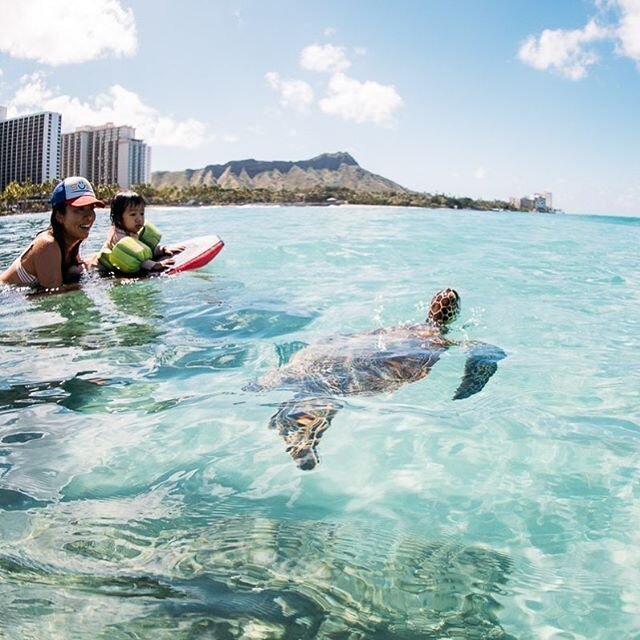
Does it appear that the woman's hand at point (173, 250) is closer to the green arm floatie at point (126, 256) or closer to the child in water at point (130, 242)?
the child in water at point (130, 242)

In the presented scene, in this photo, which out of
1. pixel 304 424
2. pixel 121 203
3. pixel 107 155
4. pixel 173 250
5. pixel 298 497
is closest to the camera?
pixel 298 497

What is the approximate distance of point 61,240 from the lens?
794cm

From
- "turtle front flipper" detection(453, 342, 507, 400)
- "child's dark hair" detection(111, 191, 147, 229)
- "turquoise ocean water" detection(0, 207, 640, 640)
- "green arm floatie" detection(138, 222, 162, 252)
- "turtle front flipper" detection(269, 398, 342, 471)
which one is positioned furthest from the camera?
"green arm floatie" detection(138, 222, 162, 252)

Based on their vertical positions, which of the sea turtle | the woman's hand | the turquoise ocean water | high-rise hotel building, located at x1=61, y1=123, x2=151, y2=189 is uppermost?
high-rise hotel building, located at x1=61, y1=123, x2=151, y2=189

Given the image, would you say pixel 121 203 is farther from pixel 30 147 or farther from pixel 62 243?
pixel 30 147

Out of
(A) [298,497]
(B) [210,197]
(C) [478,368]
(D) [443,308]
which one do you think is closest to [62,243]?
(D) [443,308]

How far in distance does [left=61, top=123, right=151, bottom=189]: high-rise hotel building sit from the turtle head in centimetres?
13186

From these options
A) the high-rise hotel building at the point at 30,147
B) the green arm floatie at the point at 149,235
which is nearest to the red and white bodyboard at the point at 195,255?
the green arm floatie at the point at 149,235

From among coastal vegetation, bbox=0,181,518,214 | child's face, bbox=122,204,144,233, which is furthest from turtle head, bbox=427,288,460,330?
coastal vegetation, bbox=0,181,518,214

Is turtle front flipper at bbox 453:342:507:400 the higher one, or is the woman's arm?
the woman's arm

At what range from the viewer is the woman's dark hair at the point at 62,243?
24.8 feet

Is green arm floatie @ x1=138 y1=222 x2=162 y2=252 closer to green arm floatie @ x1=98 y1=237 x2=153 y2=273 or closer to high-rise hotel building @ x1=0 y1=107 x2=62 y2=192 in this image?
green arm floatie @ x1=98 y1=237 x2=153 y2=273

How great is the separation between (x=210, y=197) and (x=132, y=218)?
356 feet

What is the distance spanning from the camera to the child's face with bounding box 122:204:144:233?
10.0 metres
